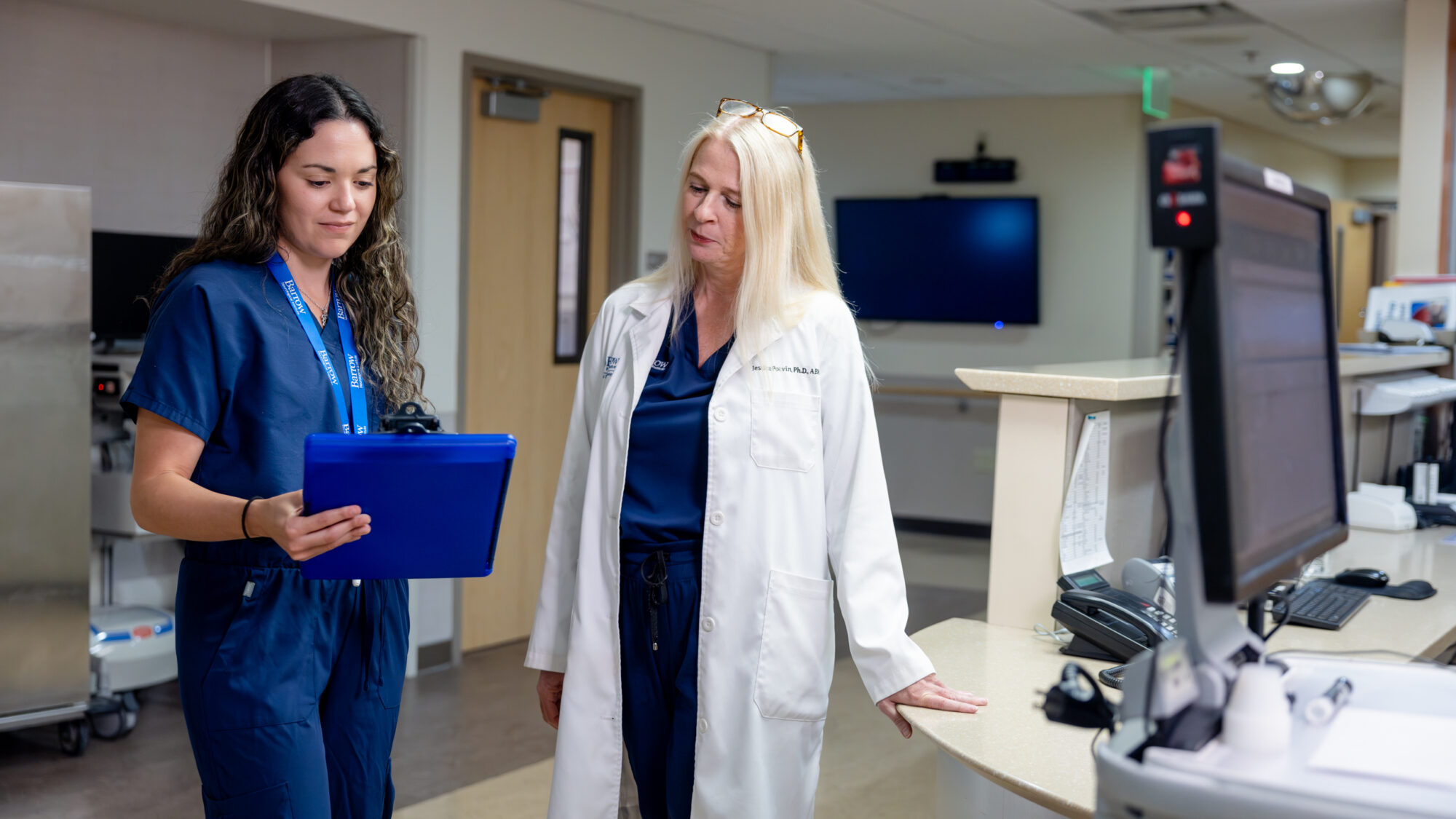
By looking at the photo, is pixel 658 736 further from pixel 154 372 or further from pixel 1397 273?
pixel 1397 273

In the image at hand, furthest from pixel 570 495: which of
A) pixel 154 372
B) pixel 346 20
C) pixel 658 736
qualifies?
pixel 346 20

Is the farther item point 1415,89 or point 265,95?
point 1415,89

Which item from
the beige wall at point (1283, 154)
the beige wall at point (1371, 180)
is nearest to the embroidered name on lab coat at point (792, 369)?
the beige wall at point (1283, 154)

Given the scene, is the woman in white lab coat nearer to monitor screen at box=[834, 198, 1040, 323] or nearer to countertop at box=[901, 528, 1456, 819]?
countertop at box=[901, 528, 1456, 819]

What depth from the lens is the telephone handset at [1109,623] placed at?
1.85 m

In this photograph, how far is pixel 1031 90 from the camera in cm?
709

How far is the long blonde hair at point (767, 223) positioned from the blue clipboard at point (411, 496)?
446mm

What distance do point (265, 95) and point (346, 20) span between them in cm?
265

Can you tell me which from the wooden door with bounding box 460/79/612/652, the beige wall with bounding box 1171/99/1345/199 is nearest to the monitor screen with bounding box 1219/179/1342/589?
the wooden door with bounding box 460/79/612/652

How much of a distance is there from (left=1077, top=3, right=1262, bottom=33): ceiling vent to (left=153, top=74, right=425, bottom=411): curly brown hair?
3.95 m

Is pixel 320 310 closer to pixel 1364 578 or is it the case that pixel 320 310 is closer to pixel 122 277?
pixel 1364 578

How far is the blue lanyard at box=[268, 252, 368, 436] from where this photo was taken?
162 centimetres

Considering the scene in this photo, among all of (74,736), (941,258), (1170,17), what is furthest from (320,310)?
(941,258)

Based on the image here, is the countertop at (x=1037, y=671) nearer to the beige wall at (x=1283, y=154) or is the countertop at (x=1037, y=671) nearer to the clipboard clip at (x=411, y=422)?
the clipboard clip at (x=411, y=422)
